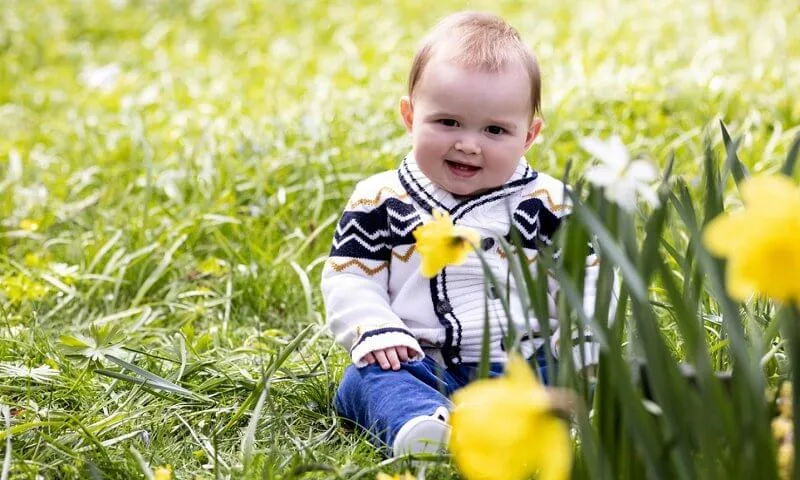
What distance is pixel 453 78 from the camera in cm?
196

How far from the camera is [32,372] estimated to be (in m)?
2.01

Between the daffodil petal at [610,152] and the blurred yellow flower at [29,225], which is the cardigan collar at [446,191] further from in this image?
the blurred yellow flower at [29,225]

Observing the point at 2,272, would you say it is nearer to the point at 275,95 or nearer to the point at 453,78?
the point at 453,78

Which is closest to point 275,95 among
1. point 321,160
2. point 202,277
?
point 321,160

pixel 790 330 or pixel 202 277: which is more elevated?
pixel 790 330

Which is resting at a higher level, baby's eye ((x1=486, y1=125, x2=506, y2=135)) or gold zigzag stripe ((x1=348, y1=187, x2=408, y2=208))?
baby's eye ((x1=486, y1=125, x2=506, y2=135))

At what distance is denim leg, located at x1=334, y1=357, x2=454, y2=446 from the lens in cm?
178

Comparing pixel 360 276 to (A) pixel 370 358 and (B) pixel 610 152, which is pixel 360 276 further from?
(B) pixel 610 152

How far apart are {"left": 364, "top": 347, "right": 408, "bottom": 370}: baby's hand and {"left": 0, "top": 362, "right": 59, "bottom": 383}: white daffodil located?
2.00ft

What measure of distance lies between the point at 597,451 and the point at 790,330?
12.0 inches

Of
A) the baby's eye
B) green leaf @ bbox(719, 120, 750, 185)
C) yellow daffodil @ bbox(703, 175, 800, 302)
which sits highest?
yellow daffodil @ bbox(703, 175, 800, 302)

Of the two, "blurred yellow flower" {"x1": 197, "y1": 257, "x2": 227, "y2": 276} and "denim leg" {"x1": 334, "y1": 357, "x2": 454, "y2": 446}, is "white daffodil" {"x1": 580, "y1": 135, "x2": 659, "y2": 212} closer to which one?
"denim leg" {"x1": 334, "y1": 357, "x2": 454, "y2": 446}

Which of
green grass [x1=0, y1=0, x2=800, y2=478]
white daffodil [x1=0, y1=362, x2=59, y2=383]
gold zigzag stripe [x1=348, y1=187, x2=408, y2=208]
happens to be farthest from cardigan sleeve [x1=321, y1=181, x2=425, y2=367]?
white daffodil [x1=0, y1=362, x2=59, y2=383]

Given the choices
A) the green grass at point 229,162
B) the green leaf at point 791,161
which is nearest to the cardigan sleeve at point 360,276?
the green grass at point 229,162
